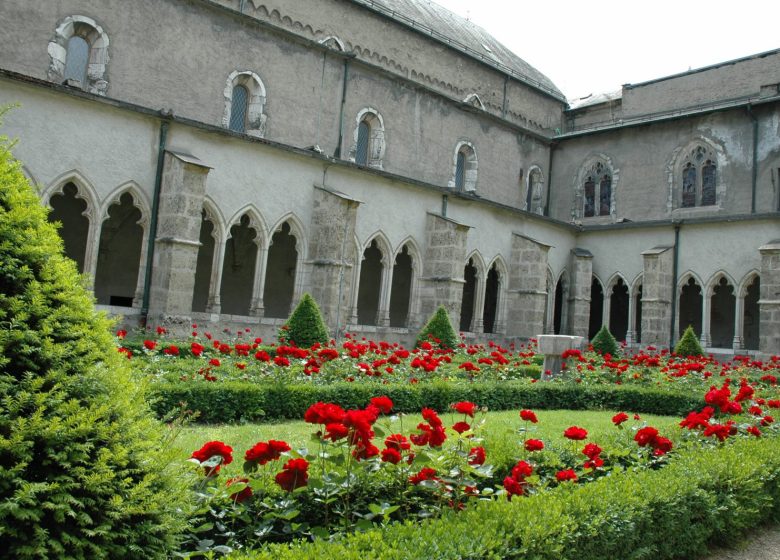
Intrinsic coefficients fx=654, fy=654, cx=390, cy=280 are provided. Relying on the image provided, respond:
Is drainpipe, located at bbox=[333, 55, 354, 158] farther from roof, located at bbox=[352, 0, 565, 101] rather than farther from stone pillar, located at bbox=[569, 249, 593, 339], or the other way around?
stone pillar, located at bbox=[569, 249, 593, 339]

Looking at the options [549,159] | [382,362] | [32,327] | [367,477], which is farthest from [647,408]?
[549,159]

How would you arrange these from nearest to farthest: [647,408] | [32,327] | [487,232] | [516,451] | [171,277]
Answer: [32,327]
[516,451]
[647,408]
[171,277]
[487,232]

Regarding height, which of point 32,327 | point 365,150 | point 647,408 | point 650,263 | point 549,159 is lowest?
point 647,408

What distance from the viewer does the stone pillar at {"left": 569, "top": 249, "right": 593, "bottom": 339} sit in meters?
20.5

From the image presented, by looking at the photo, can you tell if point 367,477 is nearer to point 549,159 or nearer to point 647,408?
point 647,408

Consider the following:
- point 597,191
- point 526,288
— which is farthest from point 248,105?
point 597,191

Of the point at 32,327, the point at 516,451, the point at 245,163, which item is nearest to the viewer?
the point at 32,327

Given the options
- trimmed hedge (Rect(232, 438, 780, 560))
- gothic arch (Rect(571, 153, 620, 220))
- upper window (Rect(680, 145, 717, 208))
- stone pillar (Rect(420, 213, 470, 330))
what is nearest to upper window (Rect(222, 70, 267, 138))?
stone pillar (Rect(420, 213, 470, 330))

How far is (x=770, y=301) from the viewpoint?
53.7 feet

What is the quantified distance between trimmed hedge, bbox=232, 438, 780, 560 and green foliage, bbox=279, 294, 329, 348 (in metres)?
6.89

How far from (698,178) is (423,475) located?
21.6m

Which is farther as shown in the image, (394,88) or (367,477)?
(394,88)

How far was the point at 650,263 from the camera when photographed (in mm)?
18734

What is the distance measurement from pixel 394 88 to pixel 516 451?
16.5 metres
